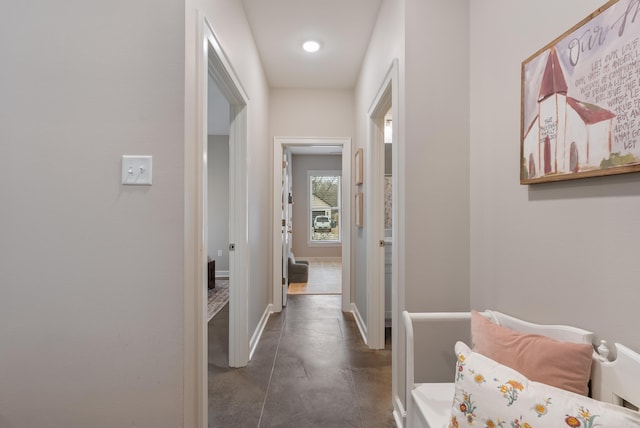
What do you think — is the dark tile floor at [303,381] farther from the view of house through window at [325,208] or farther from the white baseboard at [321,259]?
the view of house through window at [325,208]

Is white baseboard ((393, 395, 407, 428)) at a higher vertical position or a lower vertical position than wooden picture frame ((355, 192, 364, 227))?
lower

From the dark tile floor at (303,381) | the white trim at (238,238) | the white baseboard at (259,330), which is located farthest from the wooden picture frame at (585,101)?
the white baseboard at (259,330)

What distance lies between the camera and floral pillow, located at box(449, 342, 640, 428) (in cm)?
77

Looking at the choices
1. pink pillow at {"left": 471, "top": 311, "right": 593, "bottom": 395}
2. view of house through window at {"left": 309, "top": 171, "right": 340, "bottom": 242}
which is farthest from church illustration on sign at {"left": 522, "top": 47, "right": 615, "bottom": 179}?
view of house through window at {"left": 309, "top": 171, "right": 340, "bottom": 242}

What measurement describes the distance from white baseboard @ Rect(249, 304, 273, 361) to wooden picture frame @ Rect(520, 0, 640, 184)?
233 cm

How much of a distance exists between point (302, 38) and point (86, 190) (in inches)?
86.9

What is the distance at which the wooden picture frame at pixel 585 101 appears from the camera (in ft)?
2.72

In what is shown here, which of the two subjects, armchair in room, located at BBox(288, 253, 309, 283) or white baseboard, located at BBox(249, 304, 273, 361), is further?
armchair in room, located at BBox(288, 253, 309, 283)

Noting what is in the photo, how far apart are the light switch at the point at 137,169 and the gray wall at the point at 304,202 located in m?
6.51

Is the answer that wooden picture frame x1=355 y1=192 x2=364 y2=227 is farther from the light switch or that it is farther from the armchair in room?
the armchair in room

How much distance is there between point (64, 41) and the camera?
1249mm

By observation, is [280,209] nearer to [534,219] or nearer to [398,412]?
[398,412]

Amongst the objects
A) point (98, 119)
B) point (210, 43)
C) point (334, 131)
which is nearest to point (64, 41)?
point (98, 119)

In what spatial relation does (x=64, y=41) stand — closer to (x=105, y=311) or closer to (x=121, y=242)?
(x=121, y=242)
